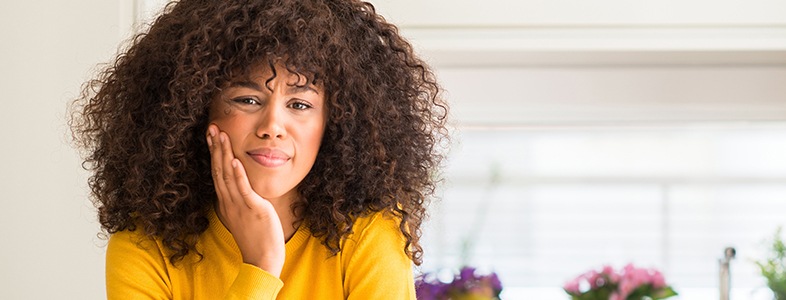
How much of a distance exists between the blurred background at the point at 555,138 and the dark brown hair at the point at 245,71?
1.65ft

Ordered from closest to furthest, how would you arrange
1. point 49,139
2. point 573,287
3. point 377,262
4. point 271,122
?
point 271,122, point 377,262, point 573,287, point 49,139

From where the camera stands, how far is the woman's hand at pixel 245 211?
1.42 metres

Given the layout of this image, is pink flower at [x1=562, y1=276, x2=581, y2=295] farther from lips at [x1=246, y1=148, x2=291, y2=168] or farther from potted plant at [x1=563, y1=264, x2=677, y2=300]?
lips at [x1=246, y1=148, x2=291, y2=168]

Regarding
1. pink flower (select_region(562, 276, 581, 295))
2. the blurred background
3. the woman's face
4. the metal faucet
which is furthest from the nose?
the metal faucet

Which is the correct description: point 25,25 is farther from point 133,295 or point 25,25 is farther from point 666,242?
point 666,242

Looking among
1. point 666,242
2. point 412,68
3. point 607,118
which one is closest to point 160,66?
point 412,68

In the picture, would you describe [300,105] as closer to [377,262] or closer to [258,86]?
[258,86]

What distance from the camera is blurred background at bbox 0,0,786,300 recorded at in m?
2.11

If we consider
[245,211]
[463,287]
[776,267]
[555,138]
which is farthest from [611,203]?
[245,211]

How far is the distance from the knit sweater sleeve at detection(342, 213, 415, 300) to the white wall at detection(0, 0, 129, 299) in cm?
78

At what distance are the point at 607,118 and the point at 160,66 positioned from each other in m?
1.13

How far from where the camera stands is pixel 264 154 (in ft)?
4.56

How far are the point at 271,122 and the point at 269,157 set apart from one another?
5 centimetres

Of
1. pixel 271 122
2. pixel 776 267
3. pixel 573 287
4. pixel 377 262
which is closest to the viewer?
pixel 271 122
